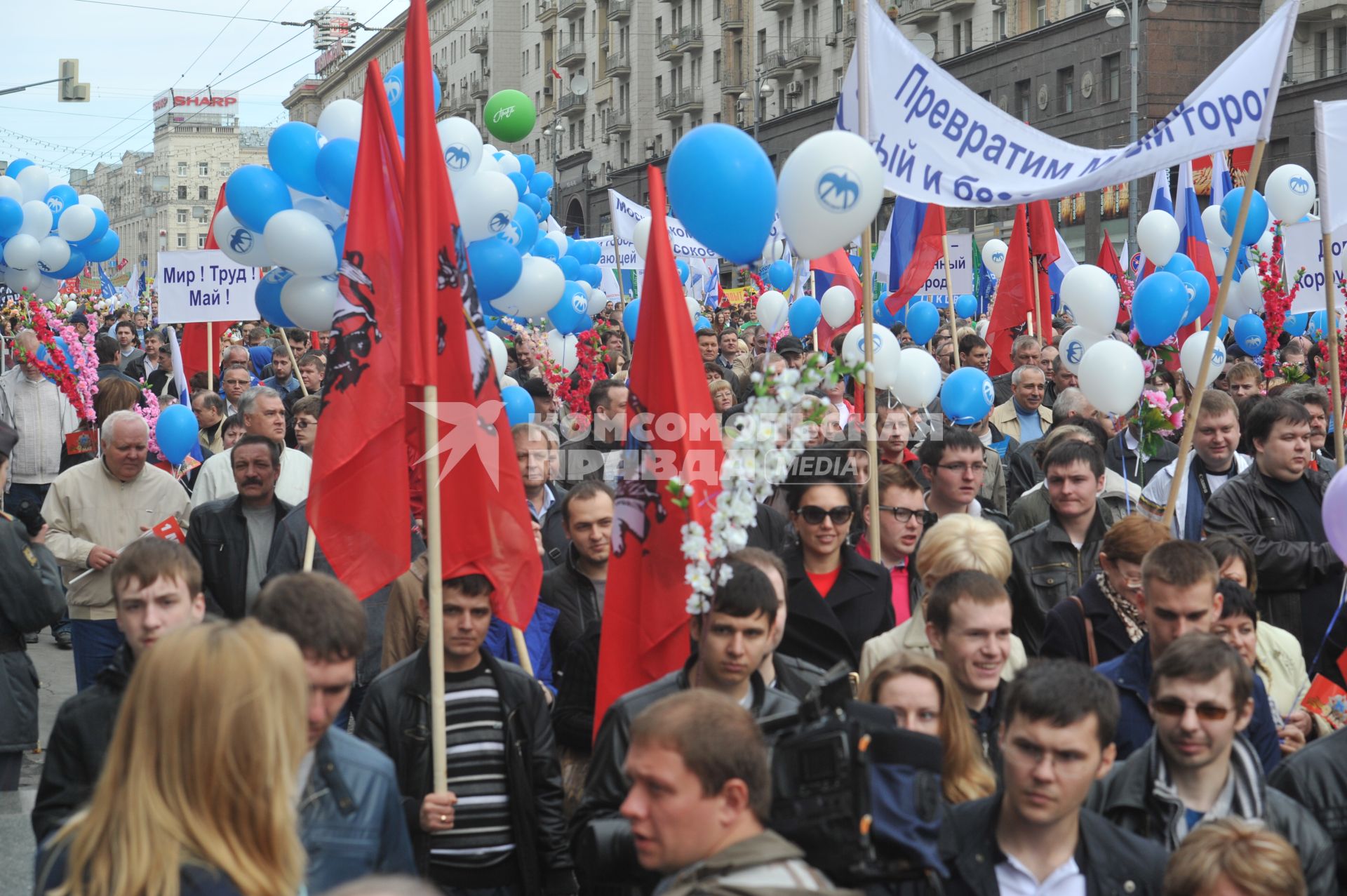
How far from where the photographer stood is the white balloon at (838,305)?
42.9ft

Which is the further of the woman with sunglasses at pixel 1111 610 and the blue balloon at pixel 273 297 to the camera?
the blue balloon at pixel 273 297

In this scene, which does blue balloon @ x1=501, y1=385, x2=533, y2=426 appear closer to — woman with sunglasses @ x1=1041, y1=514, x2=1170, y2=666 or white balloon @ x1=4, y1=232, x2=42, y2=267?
woman with sunglasses @ x1=1041, y1=514, x2=1170, y2=666

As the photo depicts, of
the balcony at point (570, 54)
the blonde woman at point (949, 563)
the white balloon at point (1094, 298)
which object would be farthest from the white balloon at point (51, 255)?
the balcony at point (570, 54)

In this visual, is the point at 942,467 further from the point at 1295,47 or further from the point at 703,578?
Result: the point at 1295,47

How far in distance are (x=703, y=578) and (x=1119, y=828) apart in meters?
1.20

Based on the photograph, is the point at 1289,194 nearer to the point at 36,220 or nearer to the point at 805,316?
the point at 805,316

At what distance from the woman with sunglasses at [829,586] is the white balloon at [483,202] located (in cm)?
269

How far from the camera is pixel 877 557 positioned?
5.96 m

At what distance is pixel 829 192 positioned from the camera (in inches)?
235

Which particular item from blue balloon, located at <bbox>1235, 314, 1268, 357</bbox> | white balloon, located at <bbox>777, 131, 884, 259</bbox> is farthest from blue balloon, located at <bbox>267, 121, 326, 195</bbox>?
blue balloon, located at <bbox>1235, 314, 1268, 357</bbox>

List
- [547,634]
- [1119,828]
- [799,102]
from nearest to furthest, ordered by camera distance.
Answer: [1119,828] → [547,634] → [799,102]

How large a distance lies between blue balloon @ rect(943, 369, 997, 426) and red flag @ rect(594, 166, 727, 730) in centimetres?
478

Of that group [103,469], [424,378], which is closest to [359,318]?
[424,378]

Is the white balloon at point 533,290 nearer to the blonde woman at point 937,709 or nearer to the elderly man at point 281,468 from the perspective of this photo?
the elderly man at point 281,468
